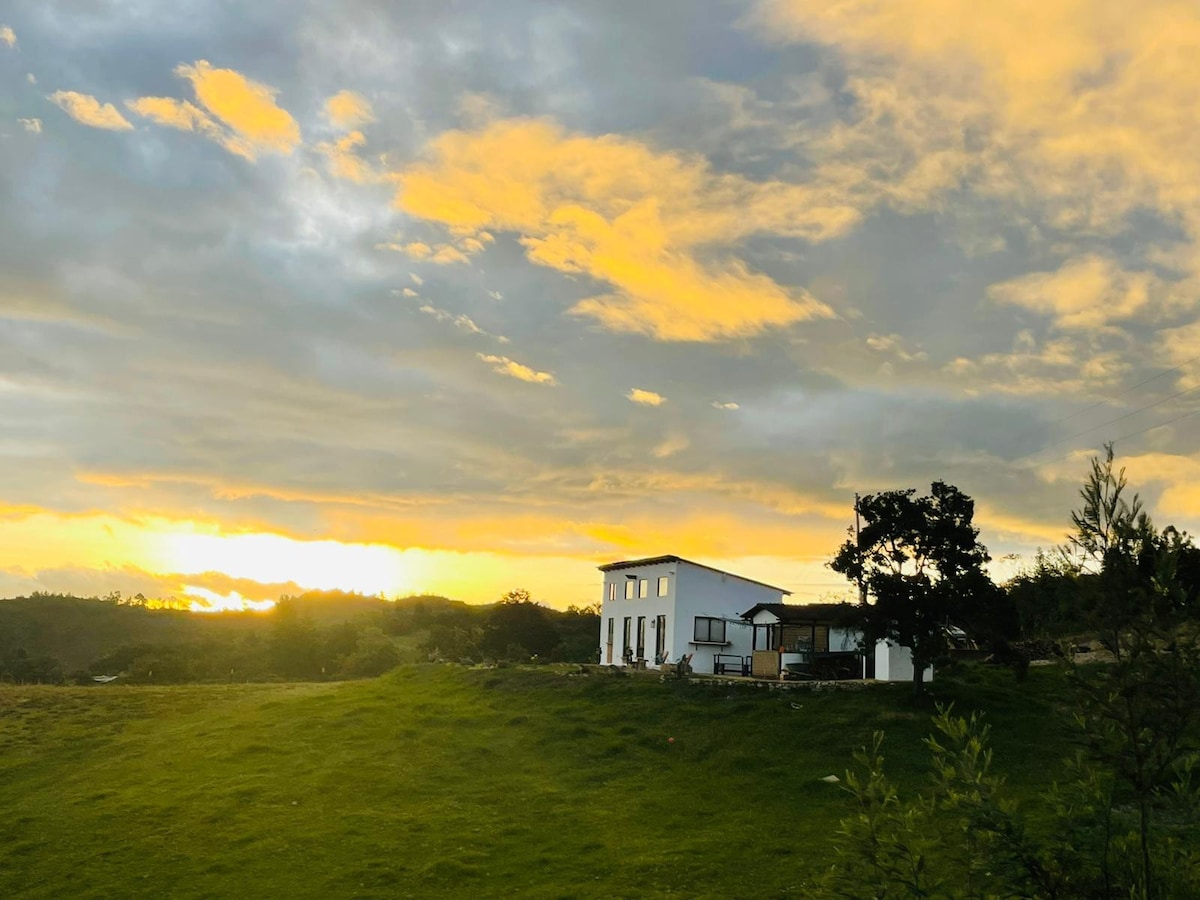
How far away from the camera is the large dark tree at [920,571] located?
138 ft

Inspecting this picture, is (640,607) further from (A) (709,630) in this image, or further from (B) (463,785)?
(B) (463,785)

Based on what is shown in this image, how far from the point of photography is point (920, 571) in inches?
1711

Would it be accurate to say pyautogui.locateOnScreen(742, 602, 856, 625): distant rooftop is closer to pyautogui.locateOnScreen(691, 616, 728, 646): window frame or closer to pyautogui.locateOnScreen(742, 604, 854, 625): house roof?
pyautogui.locateOnScreen(742, 604, 854, 625): house roof

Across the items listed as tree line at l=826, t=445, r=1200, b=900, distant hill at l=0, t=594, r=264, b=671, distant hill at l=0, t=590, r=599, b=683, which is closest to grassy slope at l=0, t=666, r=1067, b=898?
tree line at l=826, t=445, r=1200, b=900

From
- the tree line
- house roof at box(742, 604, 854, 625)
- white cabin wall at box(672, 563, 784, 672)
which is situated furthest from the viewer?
white cabin wall at box(672, 563, 784, 672)

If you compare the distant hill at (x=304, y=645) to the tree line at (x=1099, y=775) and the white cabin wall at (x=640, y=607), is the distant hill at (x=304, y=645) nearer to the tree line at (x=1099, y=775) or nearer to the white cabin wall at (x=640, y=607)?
the white cabin wall at (x=640, y=607)

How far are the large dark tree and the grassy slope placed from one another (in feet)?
11.8

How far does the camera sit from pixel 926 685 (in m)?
45.6

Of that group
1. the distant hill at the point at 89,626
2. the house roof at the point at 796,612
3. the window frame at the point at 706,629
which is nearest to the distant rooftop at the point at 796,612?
the house roof at the point at 796,612

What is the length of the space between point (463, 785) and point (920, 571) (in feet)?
72.8

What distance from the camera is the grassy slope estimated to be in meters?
28.8

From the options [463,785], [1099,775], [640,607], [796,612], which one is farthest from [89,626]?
[1099,775]

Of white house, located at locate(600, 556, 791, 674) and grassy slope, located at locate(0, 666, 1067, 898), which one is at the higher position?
white house, located at locate(600, 556, 791, 674)

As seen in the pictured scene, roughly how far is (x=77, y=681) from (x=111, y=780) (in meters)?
41.5
